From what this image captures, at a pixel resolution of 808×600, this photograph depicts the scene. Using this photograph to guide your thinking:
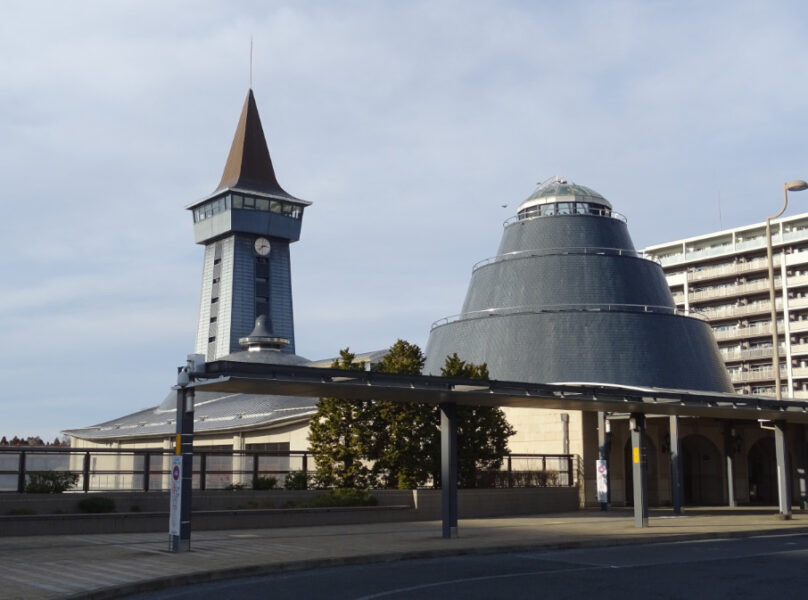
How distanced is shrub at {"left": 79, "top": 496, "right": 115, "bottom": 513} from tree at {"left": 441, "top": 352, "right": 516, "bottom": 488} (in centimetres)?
1455

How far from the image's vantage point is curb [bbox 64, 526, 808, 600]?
1465cm

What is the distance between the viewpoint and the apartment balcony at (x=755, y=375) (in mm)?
103375

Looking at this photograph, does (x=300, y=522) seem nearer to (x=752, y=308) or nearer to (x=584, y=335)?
(x=584, y=335)

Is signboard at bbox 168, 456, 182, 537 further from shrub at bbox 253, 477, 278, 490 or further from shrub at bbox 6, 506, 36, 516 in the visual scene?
shrub at bbox 253, 477, 278, 490

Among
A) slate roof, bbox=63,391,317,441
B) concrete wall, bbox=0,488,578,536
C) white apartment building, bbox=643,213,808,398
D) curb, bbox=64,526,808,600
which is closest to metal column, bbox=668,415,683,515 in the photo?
concrete wall, bbox=0,488,578,536

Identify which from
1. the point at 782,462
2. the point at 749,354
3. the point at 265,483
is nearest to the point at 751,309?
the point at 749,354

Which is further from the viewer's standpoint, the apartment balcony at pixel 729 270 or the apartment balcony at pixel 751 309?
the apartment balcony at pixel 729 270

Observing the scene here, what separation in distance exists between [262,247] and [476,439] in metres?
71.4

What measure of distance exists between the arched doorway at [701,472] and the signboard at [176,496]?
119ft

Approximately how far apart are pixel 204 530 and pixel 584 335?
32.4 metres

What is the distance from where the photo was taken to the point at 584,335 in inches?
2133

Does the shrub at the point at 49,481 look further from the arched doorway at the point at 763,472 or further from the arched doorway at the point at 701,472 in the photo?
the arched doorway at the point at 763,472

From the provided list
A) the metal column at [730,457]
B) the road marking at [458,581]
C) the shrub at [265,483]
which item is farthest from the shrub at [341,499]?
the metal column at [730,457]

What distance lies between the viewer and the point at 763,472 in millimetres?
54844
